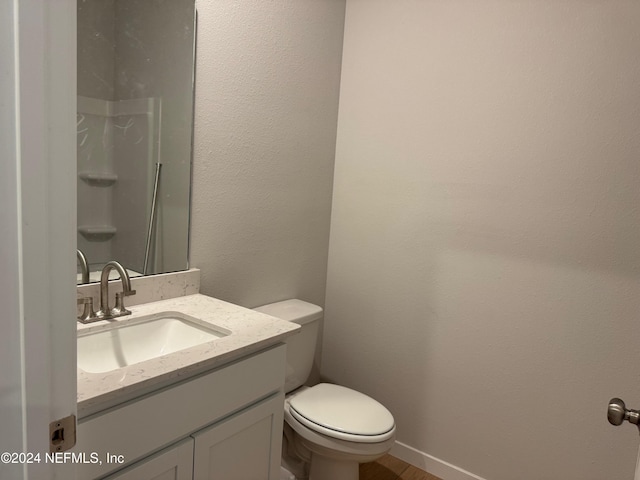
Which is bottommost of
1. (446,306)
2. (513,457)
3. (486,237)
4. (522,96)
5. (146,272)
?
(513,457)

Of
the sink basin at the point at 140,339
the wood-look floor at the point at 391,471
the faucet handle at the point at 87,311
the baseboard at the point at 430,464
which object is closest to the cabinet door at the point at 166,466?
the sink basin at the point at 140,339

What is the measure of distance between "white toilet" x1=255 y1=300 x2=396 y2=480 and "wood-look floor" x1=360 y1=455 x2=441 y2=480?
299 millimetres

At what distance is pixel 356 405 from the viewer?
1.82 meters

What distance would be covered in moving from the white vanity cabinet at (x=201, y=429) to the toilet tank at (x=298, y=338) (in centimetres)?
46

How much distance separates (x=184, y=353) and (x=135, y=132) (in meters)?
0.80

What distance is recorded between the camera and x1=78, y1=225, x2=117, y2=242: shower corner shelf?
140 centimetres

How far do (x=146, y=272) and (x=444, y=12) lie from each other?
1.60 m

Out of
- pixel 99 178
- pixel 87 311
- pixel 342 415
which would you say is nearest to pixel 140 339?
pixel 87 311

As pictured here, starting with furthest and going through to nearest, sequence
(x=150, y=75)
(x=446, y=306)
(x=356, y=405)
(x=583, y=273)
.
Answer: (x=446, y=306), (x=356, y=405), (x=583, y=273), (x=150, y=75)

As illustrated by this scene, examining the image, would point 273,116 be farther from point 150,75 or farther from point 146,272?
point 146,272

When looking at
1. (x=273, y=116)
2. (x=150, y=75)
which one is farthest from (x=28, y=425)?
(x=273, y=116)

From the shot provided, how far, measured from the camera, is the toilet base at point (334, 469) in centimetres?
178

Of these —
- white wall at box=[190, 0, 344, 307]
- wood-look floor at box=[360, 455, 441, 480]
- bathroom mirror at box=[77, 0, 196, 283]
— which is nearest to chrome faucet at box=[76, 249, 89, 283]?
bathroom mirror at box=[77, 0, 196, 283]

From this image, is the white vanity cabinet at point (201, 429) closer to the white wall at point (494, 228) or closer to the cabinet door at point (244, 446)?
the cabinet door at point (244, 446)
